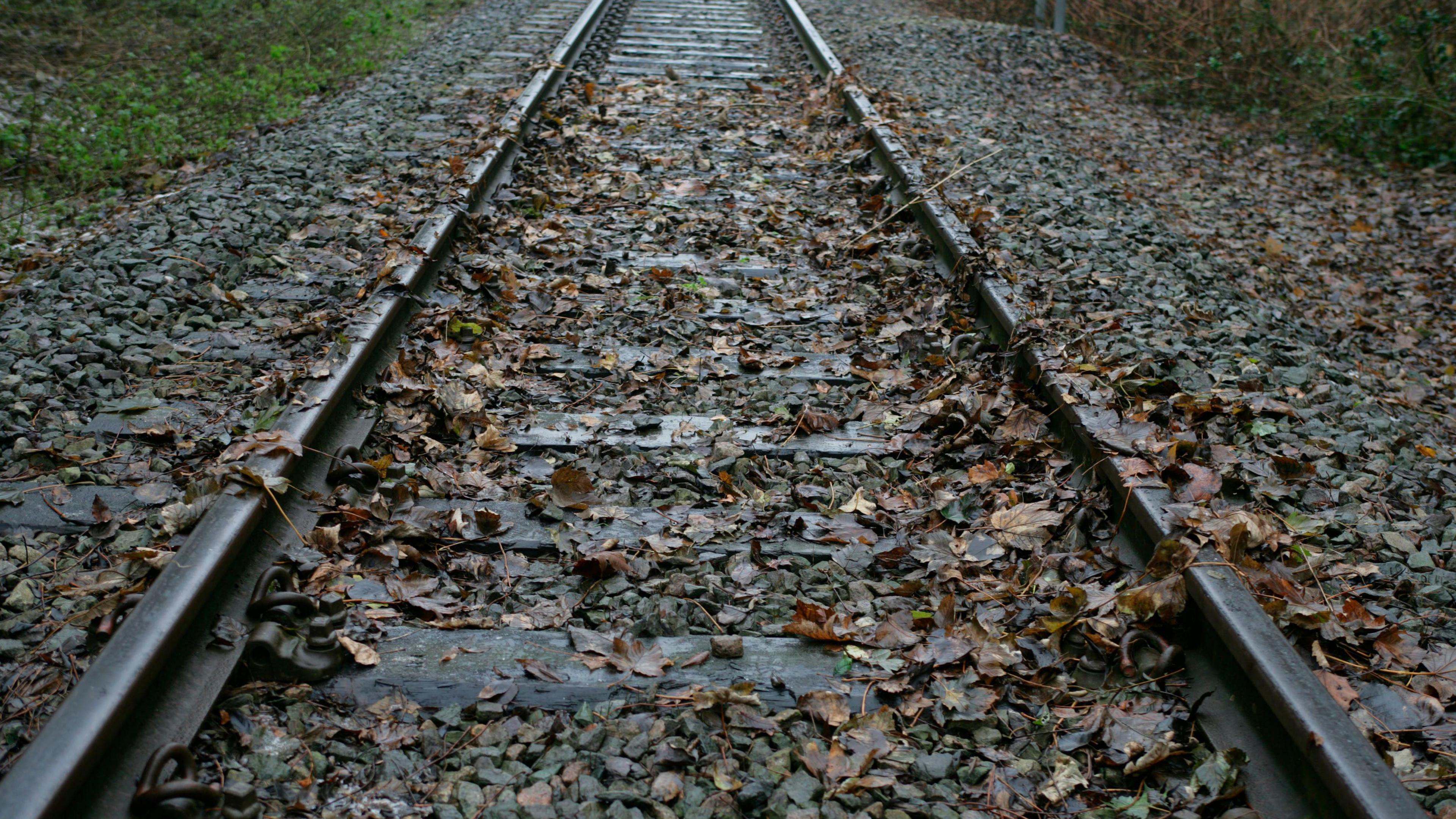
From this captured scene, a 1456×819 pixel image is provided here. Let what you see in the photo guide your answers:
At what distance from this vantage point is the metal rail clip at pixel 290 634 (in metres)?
2.21

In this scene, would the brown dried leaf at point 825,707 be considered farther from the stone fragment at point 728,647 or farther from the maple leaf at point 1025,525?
the maple leaf at point 1025,525

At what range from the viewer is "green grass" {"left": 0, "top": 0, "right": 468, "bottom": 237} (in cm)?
633

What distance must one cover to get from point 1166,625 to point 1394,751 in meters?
0.50

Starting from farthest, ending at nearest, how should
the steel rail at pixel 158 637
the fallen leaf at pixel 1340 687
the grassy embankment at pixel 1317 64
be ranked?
the grassy embankment at pixel 1317 64 < the fallen leaf at pixel 1340 687 < the steel rail at pixel 158 637

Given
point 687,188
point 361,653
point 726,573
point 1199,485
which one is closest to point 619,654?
point 726,573

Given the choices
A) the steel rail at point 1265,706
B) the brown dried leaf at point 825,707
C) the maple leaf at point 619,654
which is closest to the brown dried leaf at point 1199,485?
the steel rail at point 1265,706

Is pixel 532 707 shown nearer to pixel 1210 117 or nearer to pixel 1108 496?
pixel 1108 496

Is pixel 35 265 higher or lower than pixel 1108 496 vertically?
higher

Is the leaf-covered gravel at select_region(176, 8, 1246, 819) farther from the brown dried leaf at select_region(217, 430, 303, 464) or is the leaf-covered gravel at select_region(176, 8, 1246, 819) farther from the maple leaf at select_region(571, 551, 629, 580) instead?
the brown dried leaf at select_region(217, 430, 303, 464)

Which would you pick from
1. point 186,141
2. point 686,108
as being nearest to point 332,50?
point 186,141

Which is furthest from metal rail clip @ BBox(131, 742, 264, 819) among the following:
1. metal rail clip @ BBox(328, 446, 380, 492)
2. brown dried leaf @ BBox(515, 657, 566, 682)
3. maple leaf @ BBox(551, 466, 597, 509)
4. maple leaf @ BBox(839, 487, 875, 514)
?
maple leaf @ BBox(839, 487, 875, 514)

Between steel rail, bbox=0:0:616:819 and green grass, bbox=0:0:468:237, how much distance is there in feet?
10.9

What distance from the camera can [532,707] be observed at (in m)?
2.23

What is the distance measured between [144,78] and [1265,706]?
30.6 ft
